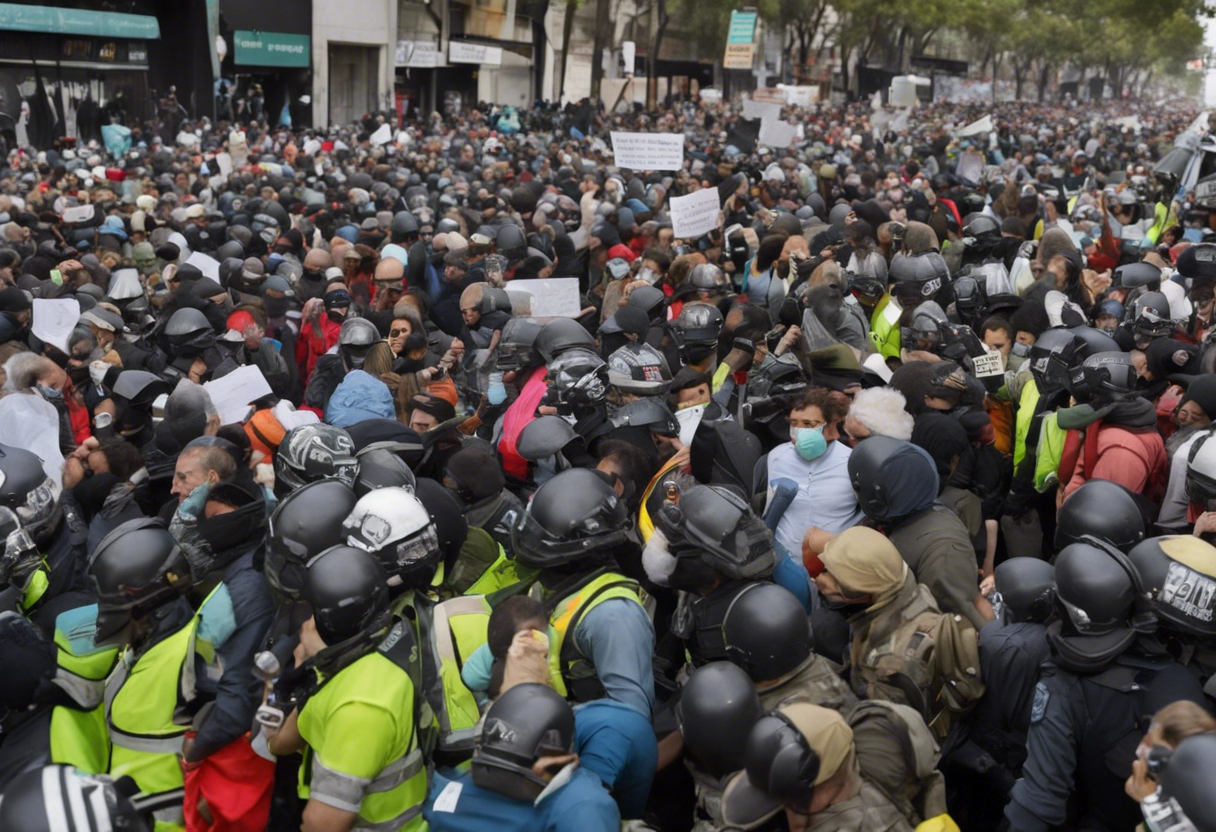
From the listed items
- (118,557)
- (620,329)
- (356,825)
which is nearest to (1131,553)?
(356,825)

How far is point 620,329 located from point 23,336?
3.88m

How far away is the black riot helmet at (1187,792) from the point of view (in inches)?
93.9

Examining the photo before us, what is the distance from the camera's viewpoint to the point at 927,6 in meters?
58.2

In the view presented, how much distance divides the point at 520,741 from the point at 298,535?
3.77ft

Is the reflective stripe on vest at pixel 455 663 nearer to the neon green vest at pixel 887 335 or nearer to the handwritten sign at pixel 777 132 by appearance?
the neon green vest at pixel 887 335

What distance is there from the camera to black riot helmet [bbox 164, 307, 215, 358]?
23.6 ft

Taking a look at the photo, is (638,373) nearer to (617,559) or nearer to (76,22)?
(617,559)

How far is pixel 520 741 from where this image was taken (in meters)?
2.98

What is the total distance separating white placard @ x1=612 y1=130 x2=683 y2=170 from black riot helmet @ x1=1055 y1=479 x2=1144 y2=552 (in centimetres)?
1075

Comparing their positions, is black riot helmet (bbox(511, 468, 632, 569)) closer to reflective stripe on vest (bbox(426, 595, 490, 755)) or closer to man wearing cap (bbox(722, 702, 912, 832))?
reflective stripe on vest (bbox(426, 595, 490, 755))

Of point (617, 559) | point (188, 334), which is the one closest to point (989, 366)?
point (617, 559)

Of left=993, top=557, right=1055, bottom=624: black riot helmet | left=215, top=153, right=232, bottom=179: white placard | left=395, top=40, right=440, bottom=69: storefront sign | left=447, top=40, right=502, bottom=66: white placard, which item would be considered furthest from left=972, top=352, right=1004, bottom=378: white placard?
left=447, top=40, right=502, bottom=66: white placard

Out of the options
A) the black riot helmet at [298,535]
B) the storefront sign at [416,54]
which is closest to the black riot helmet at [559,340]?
the black riot helmet at [298,535]

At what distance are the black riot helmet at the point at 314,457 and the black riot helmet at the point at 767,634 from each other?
5.36ft
